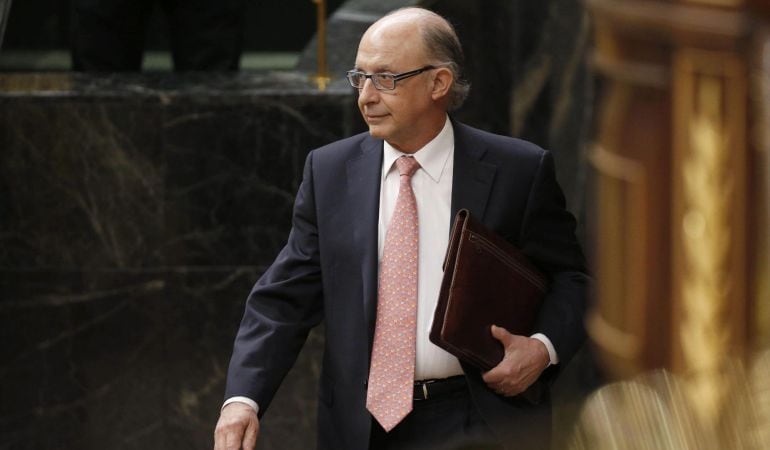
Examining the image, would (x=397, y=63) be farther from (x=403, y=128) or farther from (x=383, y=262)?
(x=383, y=262)

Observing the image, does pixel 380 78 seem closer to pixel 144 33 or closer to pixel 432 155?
pixel 432 155

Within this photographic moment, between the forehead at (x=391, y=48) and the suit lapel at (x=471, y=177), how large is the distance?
237 mm

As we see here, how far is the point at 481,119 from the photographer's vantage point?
575 cm

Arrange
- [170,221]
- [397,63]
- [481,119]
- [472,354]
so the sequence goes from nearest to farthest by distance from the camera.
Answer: [472,354] → [397,63] → [170,221] → [481,119]

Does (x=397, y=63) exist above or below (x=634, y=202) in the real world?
below

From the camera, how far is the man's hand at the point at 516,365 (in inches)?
126

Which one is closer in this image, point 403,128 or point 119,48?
point 403,128

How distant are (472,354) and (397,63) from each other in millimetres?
699

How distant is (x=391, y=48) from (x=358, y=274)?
522mm

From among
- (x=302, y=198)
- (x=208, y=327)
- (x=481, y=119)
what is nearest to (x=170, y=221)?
(x=208, y=327)

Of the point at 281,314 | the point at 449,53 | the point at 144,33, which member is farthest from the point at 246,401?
the point at 144,33

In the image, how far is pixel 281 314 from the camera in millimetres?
3434

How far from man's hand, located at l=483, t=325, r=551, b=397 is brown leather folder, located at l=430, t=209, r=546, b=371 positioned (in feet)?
0.06

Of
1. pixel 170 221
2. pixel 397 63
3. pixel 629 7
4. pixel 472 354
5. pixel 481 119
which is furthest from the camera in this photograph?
pixel 481 119
